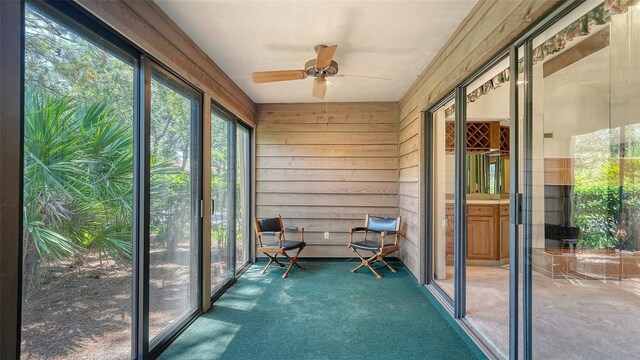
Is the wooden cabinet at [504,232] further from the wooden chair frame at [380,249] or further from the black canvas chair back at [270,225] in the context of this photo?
the black canvas chair back at [270,225]

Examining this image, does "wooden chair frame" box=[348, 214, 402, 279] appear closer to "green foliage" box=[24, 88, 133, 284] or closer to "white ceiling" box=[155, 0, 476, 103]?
"white ceiling" box=[155, 0, 476, 103]

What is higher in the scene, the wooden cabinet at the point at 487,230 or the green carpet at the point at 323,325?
the wooden cabinet at the point at 487,230

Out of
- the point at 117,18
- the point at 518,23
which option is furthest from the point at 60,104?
the point at 518,23

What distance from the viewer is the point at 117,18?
1634mm

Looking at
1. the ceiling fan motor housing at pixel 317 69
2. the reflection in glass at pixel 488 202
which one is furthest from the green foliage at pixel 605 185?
the ceiling fan motor housing at pixel 317 69

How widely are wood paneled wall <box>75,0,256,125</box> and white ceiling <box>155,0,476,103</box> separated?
8 centimetres

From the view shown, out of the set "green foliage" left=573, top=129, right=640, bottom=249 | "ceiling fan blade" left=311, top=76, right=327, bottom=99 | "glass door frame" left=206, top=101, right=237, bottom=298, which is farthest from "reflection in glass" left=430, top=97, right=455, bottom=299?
"glass door frame" left=206, top=101, right=237, bottom=298

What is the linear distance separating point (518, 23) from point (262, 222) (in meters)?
3.54

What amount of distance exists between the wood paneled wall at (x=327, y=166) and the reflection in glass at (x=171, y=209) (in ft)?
6.36

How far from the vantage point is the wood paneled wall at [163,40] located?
1.61m

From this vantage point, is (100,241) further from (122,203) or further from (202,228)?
(202,228)

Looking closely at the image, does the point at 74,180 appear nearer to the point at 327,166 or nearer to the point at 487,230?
the point at 327,166

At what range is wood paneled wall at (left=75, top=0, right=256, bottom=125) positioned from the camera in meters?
1.61

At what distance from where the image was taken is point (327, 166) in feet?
14.9
